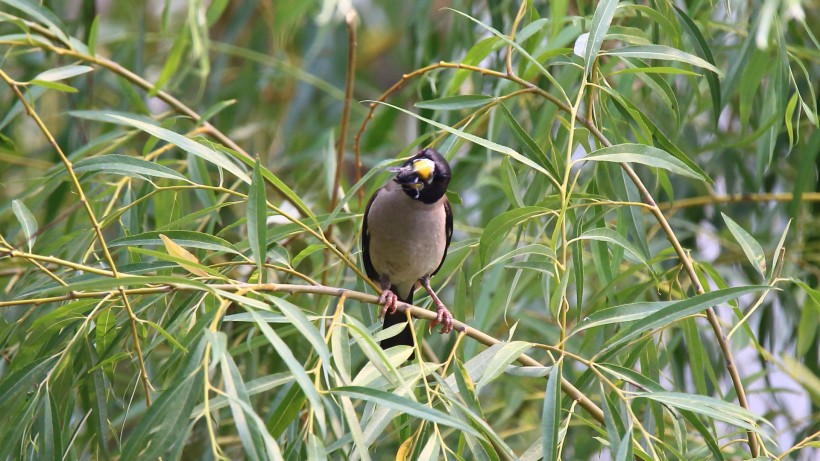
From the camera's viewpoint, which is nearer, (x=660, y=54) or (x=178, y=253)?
(x=178, y=253)

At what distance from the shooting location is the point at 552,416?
1692 mm

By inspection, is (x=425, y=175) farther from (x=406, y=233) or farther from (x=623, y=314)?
(x=623, y=314)

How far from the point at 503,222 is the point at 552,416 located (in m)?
0.50

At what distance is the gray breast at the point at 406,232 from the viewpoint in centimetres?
290

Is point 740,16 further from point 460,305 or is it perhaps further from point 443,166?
point 460,305

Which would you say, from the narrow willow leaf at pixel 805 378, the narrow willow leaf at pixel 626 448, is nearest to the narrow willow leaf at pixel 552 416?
the narrow willow leaf at pixel 626 448

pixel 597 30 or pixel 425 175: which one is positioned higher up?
pixel 597 30

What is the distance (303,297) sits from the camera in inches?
129

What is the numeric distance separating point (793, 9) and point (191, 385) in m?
1.06

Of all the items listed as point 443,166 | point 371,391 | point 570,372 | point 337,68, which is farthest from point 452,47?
point 371,391

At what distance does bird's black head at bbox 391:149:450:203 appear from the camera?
2.59 metres

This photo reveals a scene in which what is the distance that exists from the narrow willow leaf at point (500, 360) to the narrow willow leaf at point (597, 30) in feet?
1.92

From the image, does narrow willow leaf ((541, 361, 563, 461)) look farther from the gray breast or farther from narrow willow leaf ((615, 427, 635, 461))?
the gray breast

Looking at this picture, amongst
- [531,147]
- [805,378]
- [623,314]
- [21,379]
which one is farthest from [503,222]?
[805,378]
